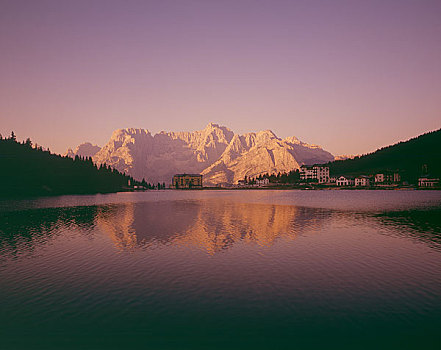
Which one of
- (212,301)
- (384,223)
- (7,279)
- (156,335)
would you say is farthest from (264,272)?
(384,223)

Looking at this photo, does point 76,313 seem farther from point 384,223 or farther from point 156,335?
point 384,223

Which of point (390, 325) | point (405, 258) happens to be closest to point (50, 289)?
point (390, 325)

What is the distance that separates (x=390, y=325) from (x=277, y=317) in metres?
8.45

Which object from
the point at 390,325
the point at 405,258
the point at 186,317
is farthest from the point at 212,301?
the point at 405,258

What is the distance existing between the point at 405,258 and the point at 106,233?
187 feet

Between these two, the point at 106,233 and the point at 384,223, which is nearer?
the point at 106,233

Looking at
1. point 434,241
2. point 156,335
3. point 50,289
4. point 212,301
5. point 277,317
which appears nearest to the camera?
point 156,335

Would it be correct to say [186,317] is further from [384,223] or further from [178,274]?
[384,223]

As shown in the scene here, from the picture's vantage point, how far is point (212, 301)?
2503cm

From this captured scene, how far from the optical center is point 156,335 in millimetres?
19625

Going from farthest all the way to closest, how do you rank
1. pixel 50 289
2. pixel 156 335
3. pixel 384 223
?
pixel 384 223
pixel 50 289
pixel 156 335

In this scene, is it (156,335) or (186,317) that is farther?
(186,317)

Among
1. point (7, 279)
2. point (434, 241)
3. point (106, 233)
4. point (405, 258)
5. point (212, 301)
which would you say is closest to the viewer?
point (212, 301)

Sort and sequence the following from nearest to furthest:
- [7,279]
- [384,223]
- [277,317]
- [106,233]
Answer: [277,317], [7,279], [106,233], [384,223]
